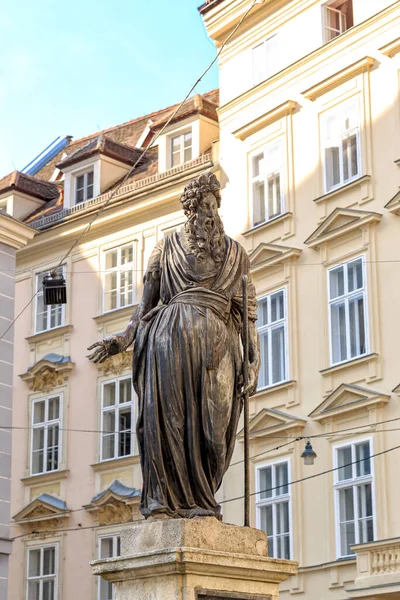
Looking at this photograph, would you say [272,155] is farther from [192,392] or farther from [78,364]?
[192,392]

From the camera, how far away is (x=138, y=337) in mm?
6953

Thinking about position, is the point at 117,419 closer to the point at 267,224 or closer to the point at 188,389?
the point at 267,224

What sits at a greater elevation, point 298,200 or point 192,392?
point 298,200

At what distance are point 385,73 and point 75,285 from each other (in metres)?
9.83

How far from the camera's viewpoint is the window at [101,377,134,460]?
26641 millimetres

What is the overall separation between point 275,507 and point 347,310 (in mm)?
3774

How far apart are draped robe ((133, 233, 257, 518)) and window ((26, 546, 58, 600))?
21.0 meters

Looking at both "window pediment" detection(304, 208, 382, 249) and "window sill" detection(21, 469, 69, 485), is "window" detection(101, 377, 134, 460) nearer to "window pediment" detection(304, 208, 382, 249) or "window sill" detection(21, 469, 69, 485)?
"window sill" detection(21, 469, 69, 485)

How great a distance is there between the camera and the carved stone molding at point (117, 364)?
26797mm

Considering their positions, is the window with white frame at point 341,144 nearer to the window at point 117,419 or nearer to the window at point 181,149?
the window at point 181,149

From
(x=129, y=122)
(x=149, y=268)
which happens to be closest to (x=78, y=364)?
(x=129, y=122)

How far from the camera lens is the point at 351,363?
2139 cm

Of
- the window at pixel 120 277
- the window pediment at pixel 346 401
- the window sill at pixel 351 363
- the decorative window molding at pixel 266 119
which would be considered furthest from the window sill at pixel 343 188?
the window at pixel 120 277

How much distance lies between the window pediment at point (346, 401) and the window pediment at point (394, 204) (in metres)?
3.05
